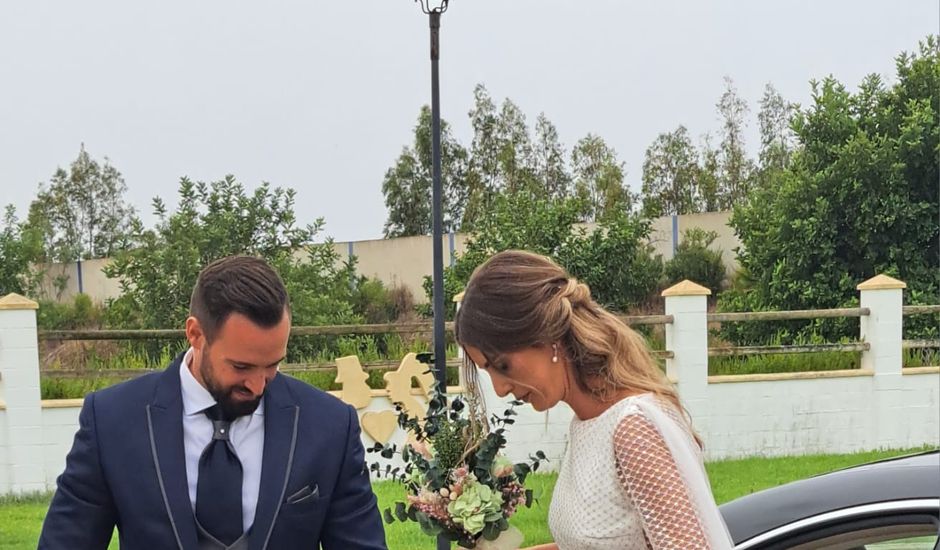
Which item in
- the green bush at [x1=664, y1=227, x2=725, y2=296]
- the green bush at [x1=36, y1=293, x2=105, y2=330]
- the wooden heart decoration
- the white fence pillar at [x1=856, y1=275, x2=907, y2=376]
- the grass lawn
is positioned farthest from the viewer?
the green bush at [x1=664, y1=227, x2=725, y2=296]

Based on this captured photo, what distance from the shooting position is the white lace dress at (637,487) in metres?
1.74

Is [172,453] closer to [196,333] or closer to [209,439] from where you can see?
[209,439]

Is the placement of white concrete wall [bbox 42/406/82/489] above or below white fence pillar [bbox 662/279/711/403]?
below

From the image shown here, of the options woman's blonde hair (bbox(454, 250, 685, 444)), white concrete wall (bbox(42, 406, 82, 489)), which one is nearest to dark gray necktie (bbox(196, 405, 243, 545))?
woman's blonde hair (bbox(454, 250, 685, 444))

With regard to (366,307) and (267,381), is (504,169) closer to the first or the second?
(366,307)

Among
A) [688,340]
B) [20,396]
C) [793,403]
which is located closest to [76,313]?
[20,396]

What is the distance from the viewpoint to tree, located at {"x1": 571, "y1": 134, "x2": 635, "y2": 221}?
2261 centimetres

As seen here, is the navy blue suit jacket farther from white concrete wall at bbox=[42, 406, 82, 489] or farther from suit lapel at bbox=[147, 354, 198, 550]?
white concrete wall at bbox=[42, 406, 82, 489]

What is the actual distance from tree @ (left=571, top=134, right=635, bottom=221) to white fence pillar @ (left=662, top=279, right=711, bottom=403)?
1199cm

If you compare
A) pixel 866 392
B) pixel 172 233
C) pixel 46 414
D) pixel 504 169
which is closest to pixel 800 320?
pixel 866 392

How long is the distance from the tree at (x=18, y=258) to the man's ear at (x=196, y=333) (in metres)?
13.9

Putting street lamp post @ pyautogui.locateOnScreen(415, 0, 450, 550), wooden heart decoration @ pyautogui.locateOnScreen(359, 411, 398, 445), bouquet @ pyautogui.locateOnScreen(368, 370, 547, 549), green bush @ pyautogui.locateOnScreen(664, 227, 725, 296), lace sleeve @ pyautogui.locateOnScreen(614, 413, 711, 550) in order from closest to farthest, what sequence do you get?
lace sleeve @ pyautogui.locateOnScreen(614, 413, 711, 550)
bouquet @ pyautogui.locateOnScreen(368, 370, 547, 549)
street lamp post @ pyautogui.locateOnScreen(415, 0, 450, 550)
wooden heart decoration @ pyautogui.locateOnScreen(359, 411, 398, 445)
green bush @ pyautogui.locateOnScreen(664, 227, 725, 296)

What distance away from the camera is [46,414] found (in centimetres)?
875

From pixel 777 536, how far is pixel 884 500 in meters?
0.25
